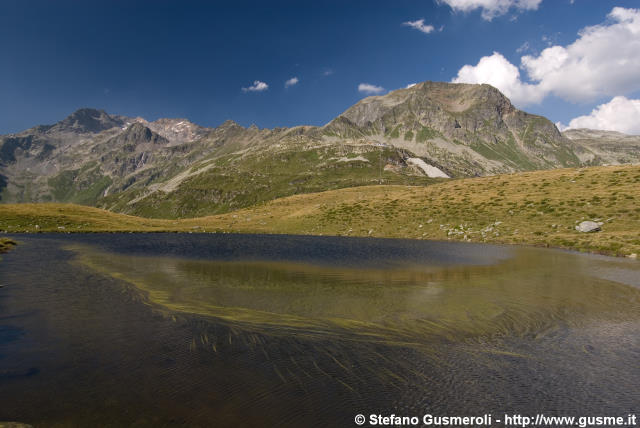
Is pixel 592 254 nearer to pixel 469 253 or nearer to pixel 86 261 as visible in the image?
pixel 469 253

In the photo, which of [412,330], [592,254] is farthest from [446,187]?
[412,330]

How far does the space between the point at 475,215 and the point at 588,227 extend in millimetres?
20867

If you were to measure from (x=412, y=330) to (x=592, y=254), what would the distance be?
41486mm

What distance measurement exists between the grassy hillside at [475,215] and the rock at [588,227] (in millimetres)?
875

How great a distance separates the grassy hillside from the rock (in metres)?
0.87

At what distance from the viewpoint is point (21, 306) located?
17.5m

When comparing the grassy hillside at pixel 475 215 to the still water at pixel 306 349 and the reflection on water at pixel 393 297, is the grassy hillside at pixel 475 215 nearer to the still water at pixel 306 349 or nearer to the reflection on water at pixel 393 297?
the reflection on water at pixel 393 297

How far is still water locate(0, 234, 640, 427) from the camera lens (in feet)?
29.0

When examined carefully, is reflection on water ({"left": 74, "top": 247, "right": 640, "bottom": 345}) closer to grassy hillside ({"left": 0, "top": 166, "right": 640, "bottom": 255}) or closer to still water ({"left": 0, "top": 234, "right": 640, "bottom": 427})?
still water ({"left": 0, "top": 234, "right": 640, "bottom": 427})

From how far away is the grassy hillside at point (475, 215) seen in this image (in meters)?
54.8

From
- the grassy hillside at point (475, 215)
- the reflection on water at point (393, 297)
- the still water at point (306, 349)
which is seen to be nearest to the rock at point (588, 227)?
the grassy hillside at point (475, 215)

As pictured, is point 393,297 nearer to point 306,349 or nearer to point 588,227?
point 306,349

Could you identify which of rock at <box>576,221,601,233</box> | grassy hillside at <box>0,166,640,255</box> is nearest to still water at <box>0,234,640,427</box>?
rock at <box>576,221,601,233</box>

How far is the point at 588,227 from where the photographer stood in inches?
2069
